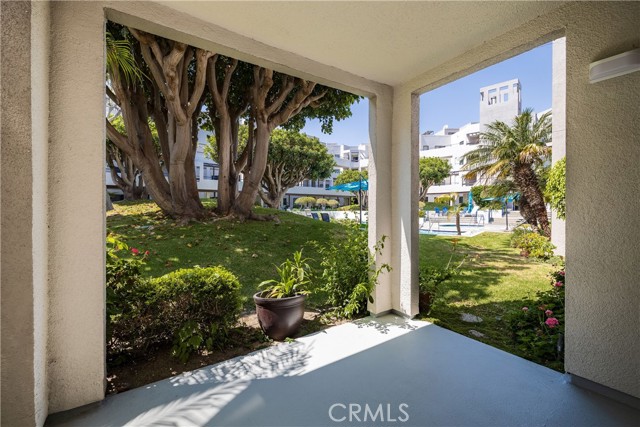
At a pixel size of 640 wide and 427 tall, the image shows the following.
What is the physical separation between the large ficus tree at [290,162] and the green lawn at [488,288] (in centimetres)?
1248

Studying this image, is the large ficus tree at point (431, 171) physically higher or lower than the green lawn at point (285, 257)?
higher

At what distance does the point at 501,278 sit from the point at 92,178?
6.71 metres

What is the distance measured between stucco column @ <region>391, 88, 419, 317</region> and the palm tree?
340 inches

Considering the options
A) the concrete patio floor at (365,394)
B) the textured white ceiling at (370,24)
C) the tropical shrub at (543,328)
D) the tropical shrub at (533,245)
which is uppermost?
the textured white ceiling at (370,24)

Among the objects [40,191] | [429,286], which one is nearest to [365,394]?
[429,286]

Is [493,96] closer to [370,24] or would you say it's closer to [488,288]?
[488,288]

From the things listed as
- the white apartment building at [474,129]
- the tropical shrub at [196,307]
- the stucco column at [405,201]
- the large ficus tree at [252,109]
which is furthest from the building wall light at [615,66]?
the white apartment building at [474,129]

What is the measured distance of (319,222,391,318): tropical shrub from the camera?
3.86 meters

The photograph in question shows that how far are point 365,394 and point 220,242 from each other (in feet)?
17.6

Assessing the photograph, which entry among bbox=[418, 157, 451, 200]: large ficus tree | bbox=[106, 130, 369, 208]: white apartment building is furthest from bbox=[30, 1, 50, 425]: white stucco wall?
bbox=[418, 157, 451, 200]: large ficus tree

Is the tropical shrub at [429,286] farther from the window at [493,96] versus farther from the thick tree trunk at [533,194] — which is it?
the window at [493,96]

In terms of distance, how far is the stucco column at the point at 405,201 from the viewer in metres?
3.72

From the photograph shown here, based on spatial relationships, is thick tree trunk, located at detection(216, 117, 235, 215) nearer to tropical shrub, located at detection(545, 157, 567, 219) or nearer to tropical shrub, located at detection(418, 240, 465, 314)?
tropical shrub, located at detection(418, 240, 465, 314)

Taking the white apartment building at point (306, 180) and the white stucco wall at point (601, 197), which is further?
the white apartment building at point (306, 180)
